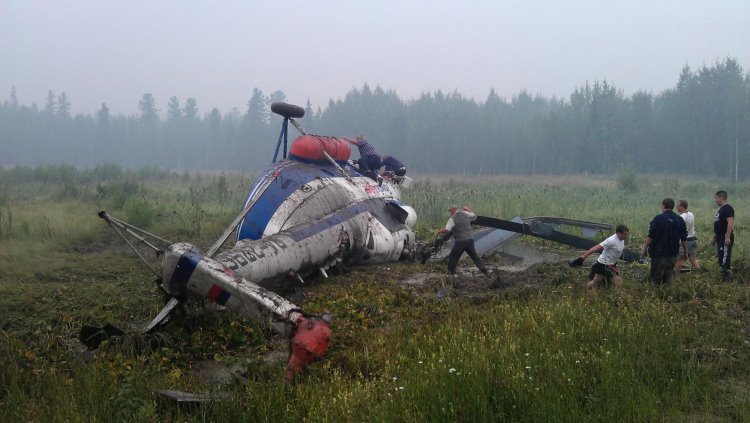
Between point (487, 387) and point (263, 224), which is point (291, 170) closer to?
point (263, 224)

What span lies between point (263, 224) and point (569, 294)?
519cm

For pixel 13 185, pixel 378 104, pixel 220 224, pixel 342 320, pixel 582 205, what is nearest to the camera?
pixel 342 320

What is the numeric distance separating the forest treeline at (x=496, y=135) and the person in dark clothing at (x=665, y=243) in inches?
1874

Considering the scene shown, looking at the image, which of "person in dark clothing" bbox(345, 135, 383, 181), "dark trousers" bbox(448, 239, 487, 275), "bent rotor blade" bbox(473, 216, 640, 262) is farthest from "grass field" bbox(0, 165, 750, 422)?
"person in dark clothing" bbox(345, 135, 383, 181)

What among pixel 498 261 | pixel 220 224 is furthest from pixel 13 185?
pixel 498 261

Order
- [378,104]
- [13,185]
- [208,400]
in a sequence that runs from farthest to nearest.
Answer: [378,104]
[13,185]
[208,400]

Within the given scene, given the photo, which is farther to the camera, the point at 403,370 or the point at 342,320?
the point at 342,320

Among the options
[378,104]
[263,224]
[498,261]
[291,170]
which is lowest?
[498,261]

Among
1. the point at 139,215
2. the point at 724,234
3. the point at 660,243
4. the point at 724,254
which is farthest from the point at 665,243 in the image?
the point at 139,215

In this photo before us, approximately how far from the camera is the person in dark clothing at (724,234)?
9562 mm

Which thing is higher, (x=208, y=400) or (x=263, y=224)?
(x=263, y=224)

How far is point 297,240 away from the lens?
873cm

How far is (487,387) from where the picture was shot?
14.8 ft

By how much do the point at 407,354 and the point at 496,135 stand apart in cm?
7118
